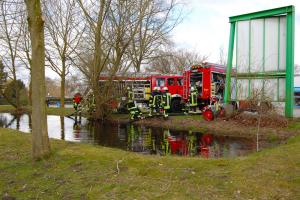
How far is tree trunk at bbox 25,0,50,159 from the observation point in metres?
6.92

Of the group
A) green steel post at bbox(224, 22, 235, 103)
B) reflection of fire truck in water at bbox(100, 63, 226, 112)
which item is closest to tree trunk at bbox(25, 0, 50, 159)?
green steel post at bbox(224, 22, 235, 103)

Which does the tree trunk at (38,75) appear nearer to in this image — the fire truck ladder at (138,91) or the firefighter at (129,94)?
the firefighter at (129,94)

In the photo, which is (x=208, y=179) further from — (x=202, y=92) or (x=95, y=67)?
(x=95, y=67)

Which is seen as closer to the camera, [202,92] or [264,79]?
[264,79]

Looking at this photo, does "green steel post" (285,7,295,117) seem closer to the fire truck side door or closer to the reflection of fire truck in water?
the reflection of fire truck in water

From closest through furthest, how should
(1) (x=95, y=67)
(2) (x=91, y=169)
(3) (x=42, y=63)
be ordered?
(2) (x=91, y=169) → (3) (x=42, y=63) → (1) (x=95, y=67)

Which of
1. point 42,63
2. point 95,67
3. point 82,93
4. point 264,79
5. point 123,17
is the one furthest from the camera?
point 82,93

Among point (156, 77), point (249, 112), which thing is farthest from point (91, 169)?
point (156, 77)

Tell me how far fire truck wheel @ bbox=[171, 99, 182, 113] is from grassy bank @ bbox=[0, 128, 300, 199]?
15344mm

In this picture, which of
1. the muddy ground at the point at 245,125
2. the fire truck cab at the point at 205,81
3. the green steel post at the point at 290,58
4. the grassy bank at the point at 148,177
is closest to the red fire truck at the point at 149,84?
the fire truck cab at the point at 205,81

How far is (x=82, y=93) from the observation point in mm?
25906

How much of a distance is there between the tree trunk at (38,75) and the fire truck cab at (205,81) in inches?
595

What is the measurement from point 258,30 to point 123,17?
834 centimetres

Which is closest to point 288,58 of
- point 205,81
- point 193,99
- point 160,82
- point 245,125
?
point 245,125
